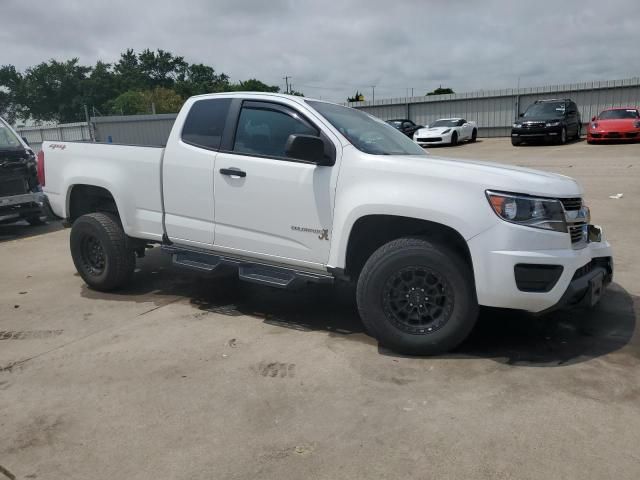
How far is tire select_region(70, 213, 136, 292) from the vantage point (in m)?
5.30

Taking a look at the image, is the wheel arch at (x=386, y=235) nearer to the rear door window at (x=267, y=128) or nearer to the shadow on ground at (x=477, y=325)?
the shadow on ground at (x=477, y=325)

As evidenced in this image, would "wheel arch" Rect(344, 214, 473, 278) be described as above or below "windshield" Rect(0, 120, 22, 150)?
below

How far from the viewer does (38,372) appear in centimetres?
377

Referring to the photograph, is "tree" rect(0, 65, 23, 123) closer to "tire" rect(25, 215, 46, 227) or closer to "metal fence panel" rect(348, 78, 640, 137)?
"metal fence panel" rect(348, 78, 640, 137)

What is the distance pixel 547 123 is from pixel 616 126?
2.37 metres

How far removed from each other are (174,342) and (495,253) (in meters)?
2.50

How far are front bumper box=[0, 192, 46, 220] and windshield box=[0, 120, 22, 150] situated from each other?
0.88 m

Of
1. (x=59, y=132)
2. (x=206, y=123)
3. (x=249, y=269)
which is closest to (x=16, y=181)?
(x=206, y=123)

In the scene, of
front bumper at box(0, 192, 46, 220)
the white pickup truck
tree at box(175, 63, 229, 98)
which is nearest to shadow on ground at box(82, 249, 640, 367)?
the white pickup truck

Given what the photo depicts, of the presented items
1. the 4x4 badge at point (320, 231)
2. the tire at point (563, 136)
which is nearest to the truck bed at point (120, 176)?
the 4x4 badge at point (320, 231)

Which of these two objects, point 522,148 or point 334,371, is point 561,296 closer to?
point 334,371

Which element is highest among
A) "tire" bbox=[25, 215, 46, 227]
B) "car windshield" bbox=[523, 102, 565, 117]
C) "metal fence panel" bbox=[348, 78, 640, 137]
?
"metal fence panel" bbox=[348, 78, 640, 137]

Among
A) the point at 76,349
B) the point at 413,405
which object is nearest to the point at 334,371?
the point at 413,405

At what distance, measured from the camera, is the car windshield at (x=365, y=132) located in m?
4.18
